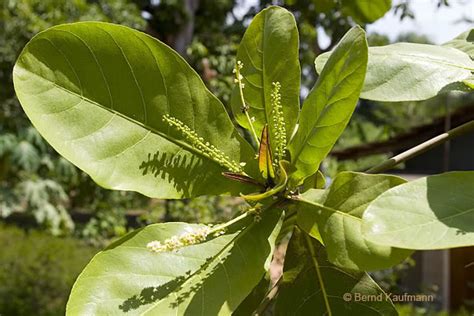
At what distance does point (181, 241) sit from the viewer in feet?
1.47

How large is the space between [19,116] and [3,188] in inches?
27.2

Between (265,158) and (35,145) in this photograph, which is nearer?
(265,158)

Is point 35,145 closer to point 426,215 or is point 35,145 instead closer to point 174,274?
point 174,274

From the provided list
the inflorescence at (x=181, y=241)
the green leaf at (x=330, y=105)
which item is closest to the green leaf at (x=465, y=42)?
the green leaf at (x=330, y=105)

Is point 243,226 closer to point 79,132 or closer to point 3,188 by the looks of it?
point 79,132

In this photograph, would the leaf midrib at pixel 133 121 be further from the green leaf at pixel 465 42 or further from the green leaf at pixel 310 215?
the green leaf at pixel 465 42

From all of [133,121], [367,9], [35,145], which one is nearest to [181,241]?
[133,121]

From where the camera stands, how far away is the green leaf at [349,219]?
41 centimetres

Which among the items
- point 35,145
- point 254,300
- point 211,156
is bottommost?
point 35,145

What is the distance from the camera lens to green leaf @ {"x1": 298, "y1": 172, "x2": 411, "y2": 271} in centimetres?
41

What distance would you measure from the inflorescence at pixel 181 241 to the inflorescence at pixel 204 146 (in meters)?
0.07

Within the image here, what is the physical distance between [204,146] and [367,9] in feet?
1.29

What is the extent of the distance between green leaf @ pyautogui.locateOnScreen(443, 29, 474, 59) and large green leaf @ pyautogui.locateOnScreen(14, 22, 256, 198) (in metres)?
0.22

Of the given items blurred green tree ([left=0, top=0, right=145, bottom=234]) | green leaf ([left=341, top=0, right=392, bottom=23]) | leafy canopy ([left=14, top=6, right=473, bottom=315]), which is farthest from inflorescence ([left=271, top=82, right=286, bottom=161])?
blurred green tree ([left=0, top=0, right=145, bottom=234])
